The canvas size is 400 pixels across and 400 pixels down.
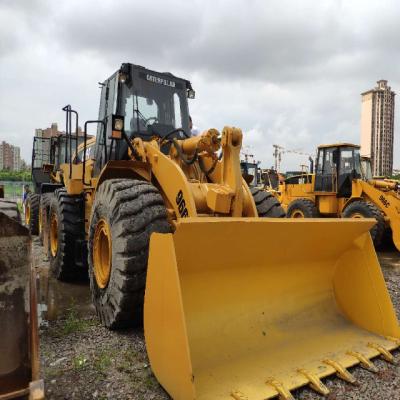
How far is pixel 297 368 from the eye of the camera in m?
2.76

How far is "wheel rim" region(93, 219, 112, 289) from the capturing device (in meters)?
3.89

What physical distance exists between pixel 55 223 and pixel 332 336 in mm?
4524

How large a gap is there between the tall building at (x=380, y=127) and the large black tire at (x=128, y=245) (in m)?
49.0

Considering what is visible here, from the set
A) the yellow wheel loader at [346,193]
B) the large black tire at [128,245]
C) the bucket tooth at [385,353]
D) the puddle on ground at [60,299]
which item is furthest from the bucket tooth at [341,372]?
the yellow wheel loader at [346,193]

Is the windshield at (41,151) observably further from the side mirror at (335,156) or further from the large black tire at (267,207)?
the large black tire at (267,207)

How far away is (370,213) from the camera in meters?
9.42

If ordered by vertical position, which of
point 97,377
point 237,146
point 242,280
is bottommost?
point 97,377

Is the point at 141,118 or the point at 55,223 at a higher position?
the point at 141,118

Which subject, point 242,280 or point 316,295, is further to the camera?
point 316,295

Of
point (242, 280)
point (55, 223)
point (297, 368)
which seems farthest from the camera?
point (55, 223)

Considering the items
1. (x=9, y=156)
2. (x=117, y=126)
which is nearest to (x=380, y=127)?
(x=117, y=126)

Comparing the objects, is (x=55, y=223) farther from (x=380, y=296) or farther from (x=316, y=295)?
(x=380, y=296)

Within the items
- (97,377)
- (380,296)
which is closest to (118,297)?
(97,377)

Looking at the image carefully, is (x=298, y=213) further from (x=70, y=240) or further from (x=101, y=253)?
(x=101, y=253)
